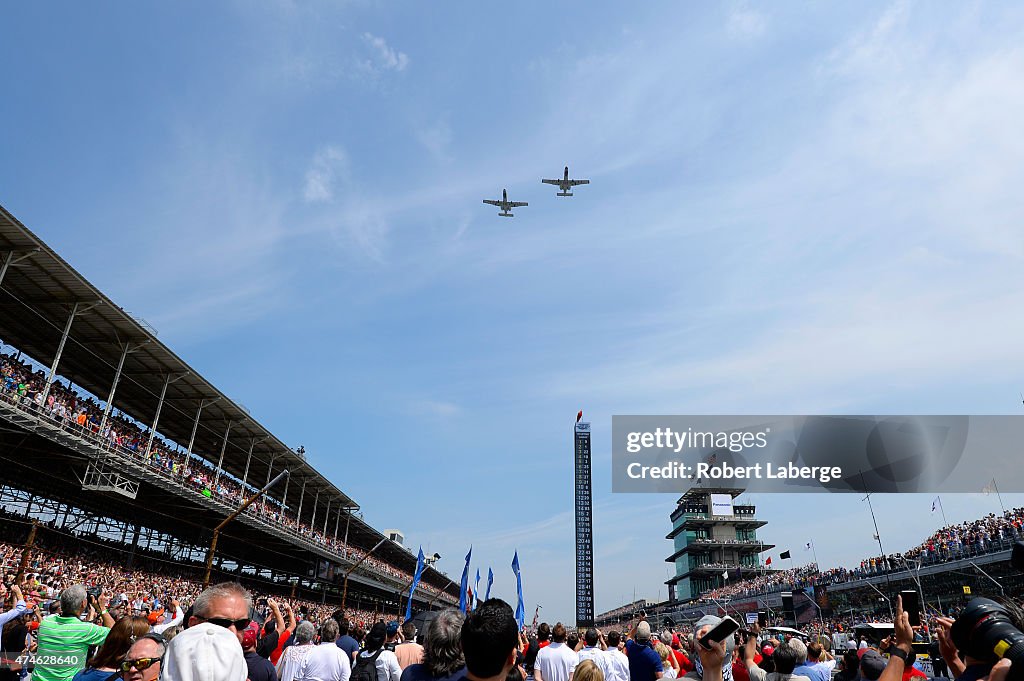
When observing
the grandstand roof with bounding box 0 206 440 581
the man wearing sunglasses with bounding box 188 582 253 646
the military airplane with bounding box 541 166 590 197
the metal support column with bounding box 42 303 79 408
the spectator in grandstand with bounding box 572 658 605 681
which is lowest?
the spectator in grandstand with bounding box 572 658 605 681

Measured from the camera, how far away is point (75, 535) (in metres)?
31.8

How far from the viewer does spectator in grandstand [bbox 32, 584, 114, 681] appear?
567cm

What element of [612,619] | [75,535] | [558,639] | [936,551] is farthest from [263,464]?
[612,619]

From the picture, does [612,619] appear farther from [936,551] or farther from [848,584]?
[936,551]

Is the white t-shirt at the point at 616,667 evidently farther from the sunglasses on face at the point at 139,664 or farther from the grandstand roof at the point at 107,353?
the grandstand roof at the point at 107,353

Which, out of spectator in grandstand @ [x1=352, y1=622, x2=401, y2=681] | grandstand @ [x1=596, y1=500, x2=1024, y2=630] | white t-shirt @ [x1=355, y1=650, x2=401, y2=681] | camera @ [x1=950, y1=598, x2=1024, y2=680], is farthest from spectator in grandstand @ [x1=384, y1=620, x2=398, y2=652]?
grandstand @ [x1=596, y1=500, x2=1024, y2=630]

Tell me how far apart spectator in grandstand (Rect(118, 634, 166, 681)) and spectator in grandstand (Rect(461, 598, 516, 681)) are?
7.24ft

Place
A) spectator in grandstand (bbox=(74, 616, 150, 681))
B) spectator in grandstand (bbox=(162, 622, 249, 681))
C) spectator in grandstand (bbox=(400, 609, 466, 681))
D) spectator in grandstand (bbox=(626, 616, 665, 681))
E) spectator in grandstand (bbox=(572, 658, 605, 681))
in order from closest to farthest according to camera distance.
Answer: spectator in grandstand (bbox=(162, 622, 249, 681)) → spectator in grandstand (bbox=(400, 609, 466, 681)) → spectator in grandstand (bbox=(74, 616, 150, 681)) → spectator in grandstand (bbox=(572, 658, 605, 681)) → spectator in grandstand (bbox=(626, 616, 665, 681))

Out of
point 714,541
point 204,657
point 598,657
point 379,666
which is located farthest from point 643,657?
point 714,541

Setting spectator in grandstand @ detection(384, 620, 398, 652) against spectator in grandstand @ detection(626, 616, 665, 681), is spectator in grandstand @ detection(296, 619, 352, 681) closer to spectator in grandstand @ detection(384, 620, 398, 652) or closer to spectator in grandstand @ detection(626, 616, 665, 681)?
spectator in grandstand @ detection(384, 620, 398, 652)

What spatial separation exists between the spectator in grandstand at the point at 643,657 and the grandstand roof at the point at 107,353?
854 inches

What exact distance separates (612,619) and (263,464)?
140 metres

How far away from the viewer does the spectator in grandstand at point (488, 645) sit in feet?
9.06

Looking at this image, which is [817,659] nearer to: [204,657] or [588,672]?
[588,672]
